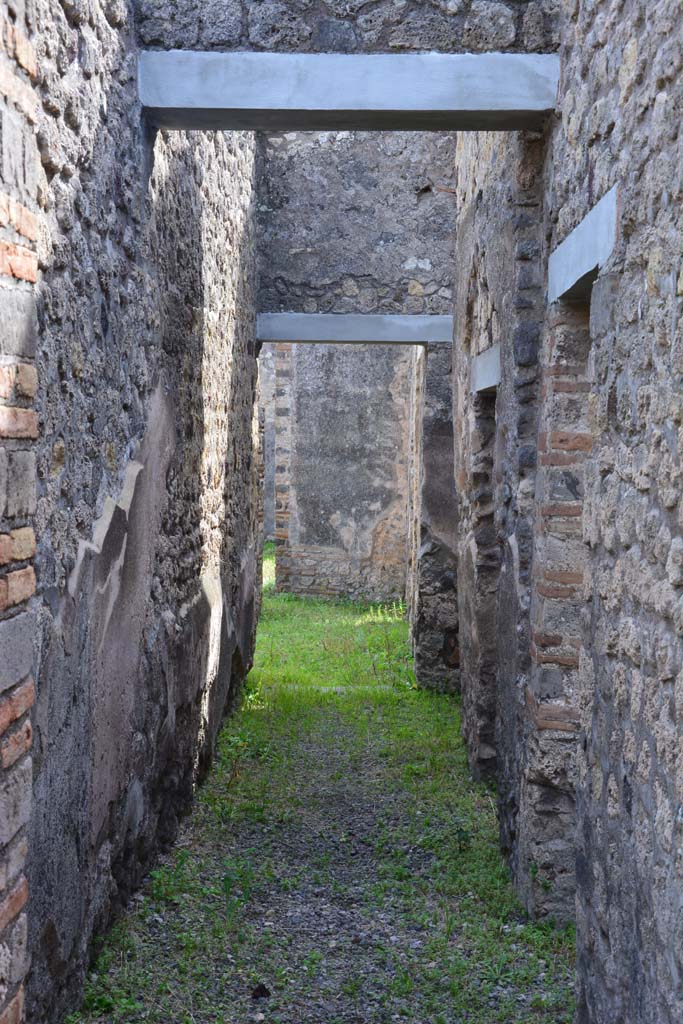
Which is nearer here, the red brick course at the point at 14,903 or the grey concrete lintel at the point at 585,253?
the red brick course at the point at 14,903

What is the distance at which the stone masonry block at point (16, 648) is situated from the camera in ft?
6.64

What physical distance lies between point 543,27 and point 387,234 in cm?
365

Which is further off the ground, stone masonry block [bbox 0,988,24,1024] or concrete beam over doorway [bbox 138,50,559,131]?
concrete beam over doorway [bbox 138,50,559,131]

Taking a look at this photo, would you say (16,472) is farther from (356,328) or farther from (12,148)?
(356,328)

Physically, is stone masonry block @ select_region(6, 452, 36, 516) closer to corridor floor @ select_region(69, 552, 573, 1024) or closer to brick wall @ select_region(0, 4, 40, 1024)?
brick wall @ select_region(0, 4, 40, 1024)

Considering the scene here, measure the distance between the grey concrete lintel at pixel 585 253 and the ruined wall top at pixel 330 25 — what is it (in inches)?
30.2

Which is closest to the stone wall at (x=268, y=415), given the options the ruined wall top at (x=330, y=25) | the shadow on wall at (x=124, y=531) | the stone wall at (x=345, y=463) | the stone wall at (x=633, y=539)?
the stone wall at (x=345, y=463)

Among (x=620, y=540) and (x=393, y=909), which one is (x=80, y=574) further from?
(x=393, y=909)

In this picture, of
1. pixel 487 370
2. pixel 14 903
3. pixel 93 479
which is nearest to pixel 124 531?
pixel 93 479

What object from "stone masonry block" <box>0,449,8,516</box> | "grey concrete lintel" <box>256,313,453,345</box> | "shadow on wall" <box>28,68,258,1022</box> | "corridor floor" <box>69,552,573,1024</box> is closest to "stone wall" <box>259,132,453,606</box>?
"grey concrete lintel" <box>256,313,453,345</box>

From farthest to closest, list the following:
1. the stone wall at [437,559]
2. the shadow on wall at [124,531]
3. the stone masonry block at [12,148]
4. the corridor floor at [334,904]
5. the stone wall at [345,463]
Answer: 1. the stone wall at [345,463]
2. the stone wall at [437,559]
3. the corridor floor at [334,904]
4. the shadow on wall at [124,531]
5. the stone masonry block at [12,148]

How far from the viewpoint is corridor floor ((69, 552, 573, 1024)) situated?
10.2ft

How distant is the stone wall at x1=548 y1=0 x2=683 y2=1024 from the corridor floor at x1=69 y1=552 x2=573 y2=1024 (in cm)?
68

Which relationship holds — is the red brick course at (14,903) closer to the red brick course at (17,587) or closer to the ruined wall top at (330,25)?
the red brick course at (17,587)
